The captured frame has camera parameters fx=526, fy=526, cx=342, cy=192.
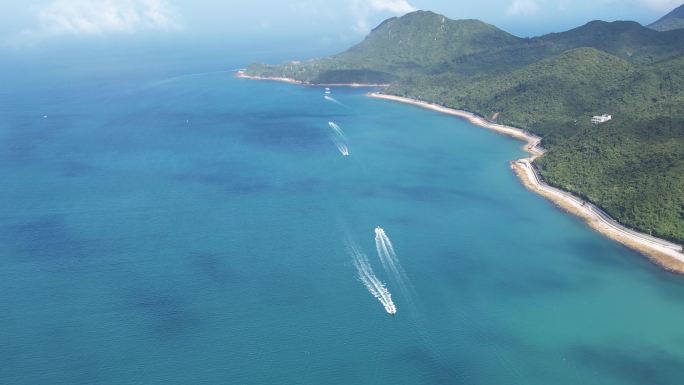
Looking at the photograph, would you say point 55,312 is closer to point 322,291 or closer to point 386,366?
point 322,291

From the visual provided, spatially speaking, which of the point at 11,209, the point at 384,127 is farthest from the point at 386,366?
the point at 384,127

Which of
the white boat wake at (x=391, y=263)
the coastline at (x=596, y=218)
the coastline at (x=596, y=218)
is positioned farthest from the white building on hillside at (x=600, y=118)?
the white boat wake at (x=391, y=263)

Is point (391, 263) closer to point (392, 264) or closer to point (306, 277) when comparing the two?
point (392, 264)

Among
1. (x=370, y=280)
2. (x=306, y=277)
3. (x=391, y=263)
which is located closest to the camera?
(x=370, y=280)

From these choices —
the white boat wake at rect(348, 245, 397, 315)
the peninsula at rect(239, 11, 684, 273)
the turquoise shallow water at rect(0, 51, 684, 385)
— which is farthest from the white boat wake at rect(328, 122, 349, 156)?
the white boat wake at rect(348, 245, 397, 315)

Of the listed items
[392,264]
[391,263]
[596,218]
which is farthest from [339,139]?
[392,264]

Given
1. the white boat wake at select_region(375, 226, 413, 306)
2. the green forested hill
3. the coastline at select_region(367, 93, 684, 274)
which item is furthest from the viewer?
the green forested hill

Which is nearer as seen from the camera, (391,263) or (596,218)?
(391,263)

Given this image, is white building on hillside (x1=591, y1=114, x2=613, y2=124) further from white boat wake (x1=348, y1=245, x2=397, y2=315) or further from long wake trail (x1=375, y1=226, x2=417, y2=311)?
white boat wake (x1=348, y1=245, x2=397, y2=315)
